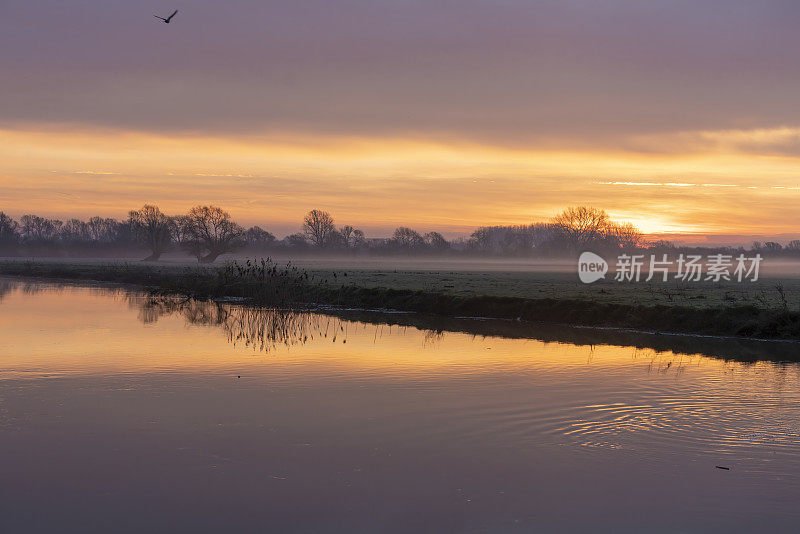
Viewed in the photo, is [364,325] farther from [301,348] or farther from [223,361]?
[223,361]

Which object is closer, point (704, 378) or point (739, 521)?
point (739, 521)

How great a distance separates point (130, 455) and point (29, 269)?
300ft

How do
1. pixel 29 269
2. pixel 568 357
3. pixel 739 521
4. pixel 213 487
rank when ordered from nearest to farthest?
pixel 739 521
pixel 213 487
pixel 568 357
pixel 29 269

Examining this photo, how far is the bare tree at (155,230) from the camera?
559 ft

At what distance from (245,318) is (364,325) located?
625 centimetres

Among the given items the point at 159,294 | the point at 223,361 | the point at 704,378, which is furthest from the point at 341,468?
the point at 159,294

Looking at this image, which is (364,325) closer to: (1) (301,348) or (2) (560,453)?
(1) (301,348)

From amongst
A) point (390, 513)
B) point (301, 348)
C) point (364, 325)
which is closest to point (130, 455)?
point (390, 513)

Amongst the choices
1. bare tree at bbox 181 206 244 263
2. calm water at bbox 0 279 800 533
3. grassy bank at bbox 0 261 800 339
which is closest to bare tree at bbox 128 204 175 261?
bare tree at bbox 181 206 244 263

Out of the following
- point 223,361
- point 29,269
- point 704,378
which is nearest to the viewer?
point 704,378

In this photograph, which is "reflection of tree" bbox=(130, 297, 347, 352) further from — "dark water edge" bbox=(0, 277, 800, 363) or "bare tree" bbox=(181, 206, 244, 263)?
"bare tree" bbox=(181, 206, 244, 263)

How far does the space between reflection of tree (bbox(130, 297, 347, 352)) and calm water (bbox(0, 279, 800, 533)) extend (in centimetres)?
404

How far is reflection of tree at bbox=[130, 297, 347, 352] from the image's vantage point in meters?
28.3

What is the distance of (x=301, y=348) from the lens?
2567cm
